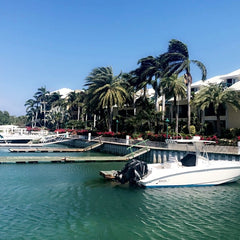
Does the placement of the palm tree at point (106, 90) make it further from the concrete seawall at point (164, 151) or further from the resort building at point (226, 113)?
the resort building at point (226, 113)

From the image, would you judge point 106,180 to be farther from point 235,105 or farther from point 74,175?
point 235,105

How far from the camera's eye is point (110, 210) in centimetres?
1507

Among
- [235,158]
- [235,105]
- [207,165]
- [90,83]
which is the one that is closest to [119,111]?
[90,83]

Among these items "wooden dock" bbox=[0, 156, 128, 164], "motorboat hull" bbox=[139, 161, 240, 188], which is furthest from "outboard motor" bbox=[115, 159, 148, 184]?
"wooden dock" bbox=[0, 156, 128, 164]

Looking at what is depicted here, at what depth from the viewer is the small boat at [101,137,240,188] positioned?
66.8ft

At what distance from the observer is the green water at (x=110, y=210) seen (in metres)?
12.1

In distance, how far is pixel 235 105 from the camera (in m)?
38.2

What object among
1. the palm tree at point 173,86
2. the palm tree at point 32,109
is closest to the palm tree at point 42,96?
the palm tree at point 32,109

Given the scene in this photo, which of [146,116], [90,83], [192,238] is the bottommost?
[192,238]

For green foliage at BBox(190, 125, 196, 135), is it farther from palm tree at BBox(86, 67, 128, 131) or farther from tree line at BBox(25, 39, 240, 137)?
palm tree at BBox(86, 67, 128, 131)

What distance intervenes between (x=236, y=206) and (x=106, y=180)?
1082 centimetres

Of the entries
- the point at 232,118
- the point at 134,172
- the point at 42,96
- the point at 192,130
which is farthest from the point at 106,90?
the point at 42,96

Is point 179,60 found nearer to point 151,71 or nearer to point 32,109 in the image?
point 151,71

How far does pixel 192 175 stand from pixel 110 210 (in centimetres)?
879
